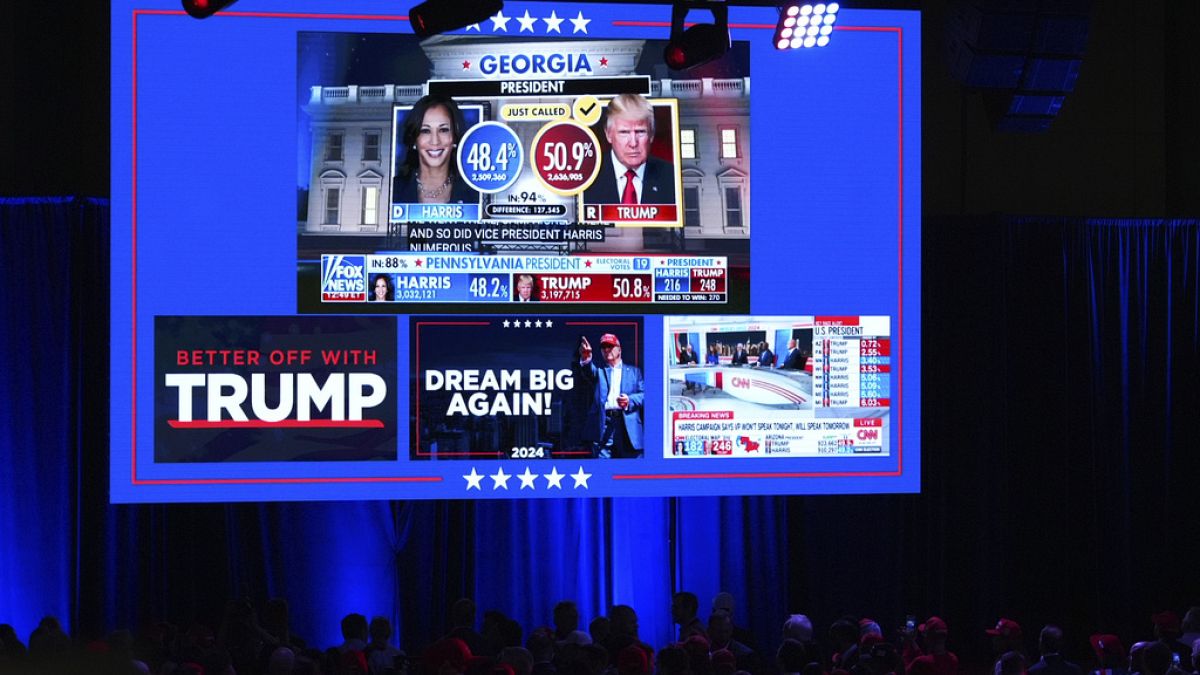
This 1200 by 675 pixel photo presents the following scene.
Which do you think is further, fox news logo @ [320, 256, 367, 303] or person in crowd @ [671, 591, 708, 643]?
fox news logo @ [320, 256, 367, 303]

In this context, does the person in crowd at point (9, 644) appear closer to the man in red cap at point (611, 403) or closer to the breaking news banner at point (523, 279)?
the breaking news banner at point (523, 279)

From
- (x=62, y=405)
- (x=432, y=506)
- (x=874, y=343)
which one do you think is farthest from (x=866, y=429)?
(x=62, y=405)

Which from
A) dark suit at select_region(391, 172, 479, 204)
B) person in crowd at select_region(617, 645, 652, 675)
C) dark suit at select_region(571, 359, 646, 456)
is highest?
dark suit at select_region(391, 172, 479, 204)

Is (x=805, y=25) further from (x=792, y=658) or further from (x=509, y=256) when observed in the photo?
(x=792, y=658)

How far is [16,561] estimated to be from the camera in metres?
7.42

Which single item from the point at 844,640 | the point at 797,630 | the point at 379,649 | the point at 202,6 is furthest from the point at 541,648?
the point at 202,6

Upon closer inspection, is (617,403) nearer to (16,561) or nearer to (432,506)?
(432,506)

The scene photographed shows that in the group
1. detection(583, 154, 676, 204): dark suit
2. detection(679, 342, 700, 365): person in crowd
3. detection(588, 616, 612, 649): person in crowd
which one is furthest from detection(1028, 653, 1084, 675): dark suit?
detection(583, 154, 676, 204): dark suit

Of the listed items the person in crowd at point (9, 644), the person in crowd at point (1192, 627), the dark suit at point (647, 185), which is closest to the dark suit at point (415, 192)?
the dark suit at point (647, 185)

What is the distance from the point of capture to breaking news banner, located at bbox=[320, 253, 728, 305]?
6.97 meters

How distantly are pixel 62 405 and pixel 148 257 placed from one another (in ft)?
3.90

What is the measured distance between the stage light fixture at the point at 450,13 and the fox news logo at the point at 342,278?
178 centimetres

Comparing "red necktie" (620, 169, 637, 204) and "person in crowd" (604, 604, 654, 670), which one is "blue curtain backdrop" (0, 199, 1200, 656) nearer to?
"person in crowd" (604, 604, 654, 670)

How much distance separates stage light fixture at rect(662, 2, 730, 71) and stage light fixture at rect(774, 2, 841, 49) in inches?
16.1
